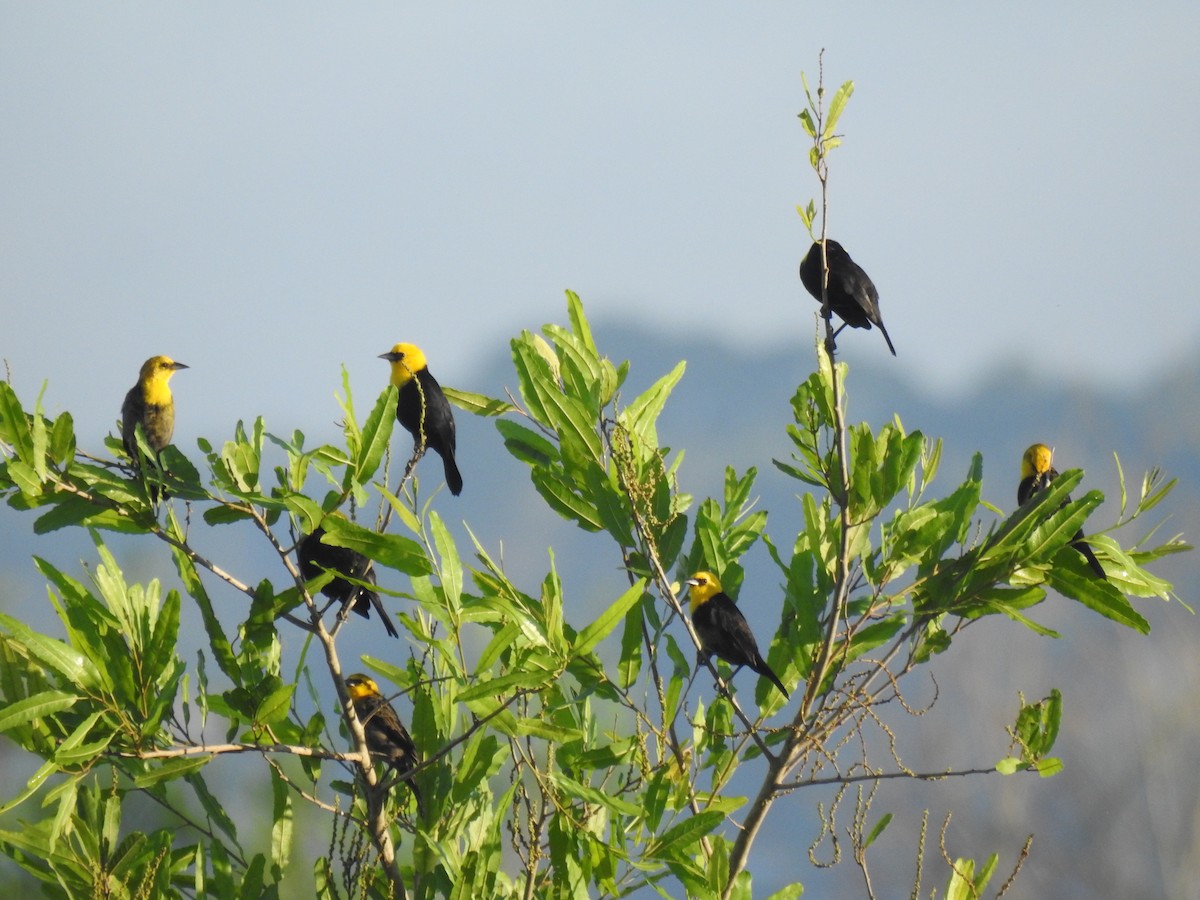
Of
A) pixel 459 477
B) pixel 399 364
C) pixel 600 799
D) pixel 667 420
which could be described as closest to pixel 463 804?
pixel 600 799

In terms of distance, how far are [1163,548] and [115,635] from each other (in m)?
1.84

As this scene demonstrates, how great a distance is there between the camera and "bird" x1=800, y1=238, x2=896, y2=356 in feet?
10.3

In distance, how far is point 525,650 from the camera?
75.6 inches

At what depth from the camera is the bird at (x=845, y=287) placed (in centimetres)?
314

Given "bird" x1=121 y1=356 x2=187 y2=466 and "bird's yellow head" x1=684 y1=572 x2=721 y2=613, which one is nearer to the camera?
"bird's yellow head" x1=684 y1=572 x2=721 y2=613

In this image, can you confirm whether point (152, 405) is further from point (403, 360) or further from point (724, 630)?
point (724, 630)

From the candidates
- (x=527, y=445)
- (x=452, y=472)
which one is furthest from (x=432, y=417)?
(x=527, y=445)

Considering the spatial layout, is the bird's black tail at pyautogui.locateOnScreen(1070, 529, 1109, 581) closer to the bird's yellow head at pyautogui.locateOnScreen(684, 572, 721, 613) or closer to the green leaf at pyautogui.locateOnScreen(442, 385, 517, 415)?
the bird's yellow head at pyautogui.locateOnScreen(684, 572, 721, 613)

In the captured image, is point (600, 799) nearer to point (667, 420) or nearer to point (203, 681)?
point (203, 681)

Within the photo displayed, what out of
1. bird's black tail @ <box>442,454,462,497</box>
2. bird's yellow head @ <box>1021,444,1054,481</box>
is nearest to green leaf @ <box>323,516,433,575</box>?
bird's black tail @ <box>442,454,462,497</box>

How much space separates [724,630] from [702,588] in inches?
6.4

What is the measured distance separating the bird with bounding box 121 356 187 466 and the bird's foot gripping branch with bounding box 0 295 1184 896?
4.25 ft

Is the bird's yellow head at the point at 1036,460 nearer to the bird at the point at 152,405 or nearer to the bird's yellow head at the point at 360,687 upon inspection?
the bird's yellow head at the point at 360,687

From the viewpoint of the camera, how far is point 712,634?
2658 mm
